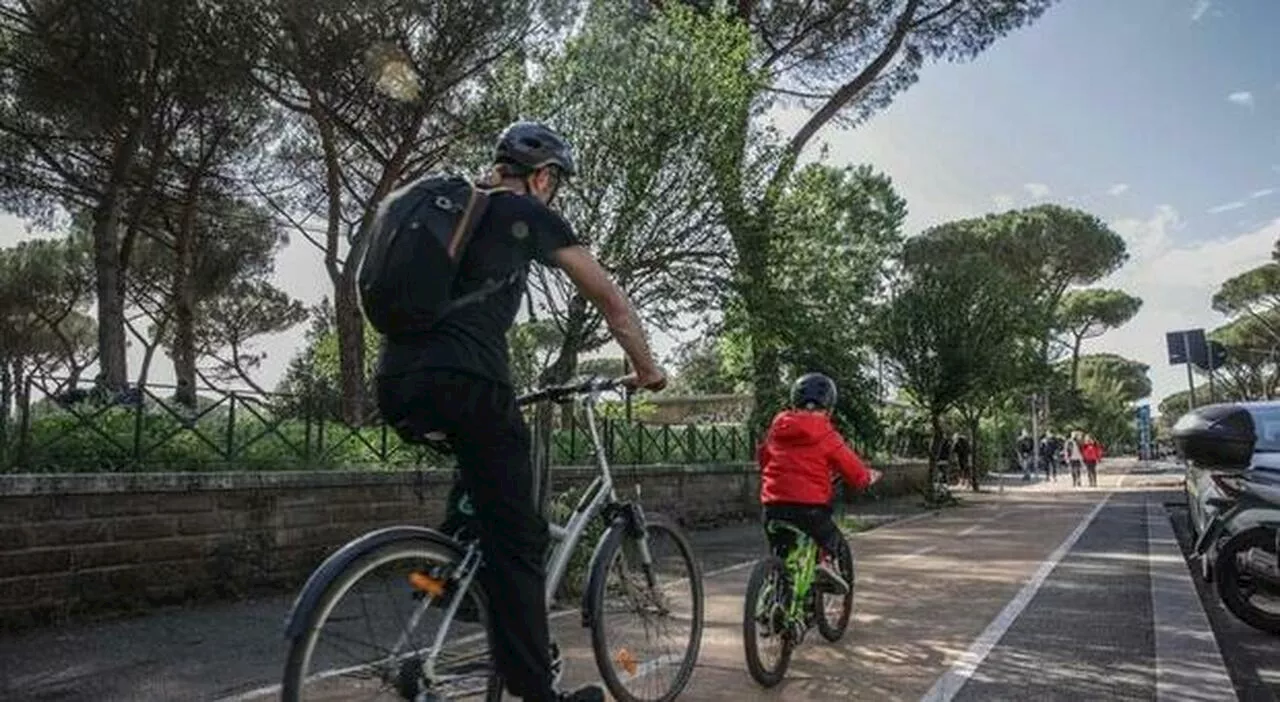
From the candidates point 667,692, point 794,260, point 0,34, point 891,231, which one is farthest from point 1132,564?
point 891,231

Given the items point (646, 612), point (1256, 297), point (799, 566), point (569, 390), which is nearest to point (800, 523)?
point (799, 566)

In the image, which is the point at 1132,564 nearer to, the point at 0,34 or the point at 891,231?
the point at 0,34

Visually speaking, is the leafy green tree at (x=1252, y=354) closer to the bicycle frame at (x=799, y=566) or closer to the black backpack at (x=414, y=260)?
the bicycle frame at (x=799, y=566)

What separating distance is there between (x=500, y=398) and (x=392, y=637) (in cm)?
69

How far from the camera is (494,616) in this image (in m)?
2.78

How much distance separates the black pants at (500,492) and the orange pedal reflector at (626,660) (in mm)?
779

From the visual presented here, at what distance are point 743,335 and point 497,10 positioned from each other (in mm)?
6538

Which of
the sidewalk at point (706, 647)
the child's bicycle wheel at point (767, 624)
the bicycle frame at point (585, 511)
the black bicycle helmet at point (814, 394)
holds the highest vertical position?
the black bicycle helmet at point (814, 394)

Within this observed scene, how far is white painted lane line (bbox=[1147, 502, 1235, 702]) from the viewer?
14.8 feet

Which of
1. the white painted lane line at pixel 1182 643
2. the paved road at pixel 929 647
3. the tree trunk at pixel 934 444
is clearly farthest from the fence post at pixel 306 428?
the tree trunk at pixel 934 444

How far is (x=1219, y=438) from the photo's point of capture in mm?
5398

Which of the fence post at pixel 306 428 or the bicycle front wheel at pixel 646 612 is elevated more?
the fence post at pixel 306 428

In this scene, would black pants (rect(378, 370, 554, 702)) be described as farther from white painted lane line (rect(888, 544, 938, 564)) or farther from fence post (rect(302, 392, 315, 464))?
white painted lane line (rect(888, 544, 938, 564))

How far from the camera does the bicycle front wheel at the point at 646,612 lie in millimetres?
3498
